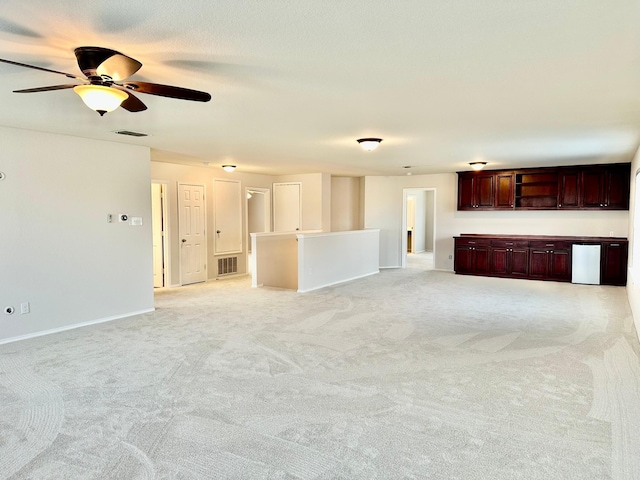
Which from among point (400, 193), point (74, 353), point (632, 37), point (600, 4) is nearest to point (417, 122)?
point (632, 37)

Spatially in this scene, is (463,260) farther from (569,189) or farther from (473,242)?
(569,189)

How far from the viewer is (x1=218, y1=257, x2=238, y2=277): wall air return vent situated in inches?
346

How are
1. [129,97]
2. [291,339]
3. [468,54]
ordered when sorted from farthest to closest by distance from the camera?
[291,339]
[129,97]
[468,54]

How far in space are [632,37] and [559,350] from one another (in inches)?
117

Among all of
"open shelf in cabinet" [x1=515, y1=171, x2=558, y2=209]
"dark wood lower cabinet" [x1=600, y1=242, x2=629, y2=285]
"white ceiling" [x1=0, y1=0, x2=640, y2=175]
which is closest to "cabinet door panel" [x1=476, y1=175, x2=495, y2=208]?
"open shelf in cabinet" [x1=515, y1=171, x2=558, y2=209]

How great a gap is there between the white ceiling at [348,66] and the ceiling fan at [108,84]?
0.09 m

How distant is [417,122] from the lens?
4.21 meters

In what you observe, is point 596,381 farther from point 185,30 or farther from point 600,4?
point 185,30

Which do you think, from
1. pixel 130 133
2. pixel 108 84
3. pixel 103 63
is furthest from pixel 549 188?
pixel 103 63

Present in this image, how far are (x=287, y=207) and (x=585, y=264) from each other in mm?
6302

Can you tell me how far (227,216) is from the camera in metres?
8.85

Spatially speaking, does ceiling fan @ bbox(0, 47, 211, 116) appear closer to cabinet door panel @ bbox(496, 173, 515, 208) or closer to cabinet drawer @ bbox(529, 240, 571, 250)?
cabinet drawer @ bbox(529, 240, 571, 250)

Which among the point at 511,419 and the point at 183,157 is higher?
the point at 183,157

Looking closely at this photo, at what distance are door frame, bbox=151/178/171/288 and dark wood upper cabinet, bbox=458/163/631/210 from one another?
626 centimetres
